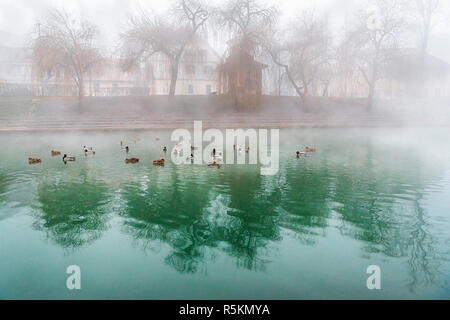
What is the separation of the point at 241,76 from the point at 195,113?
6.81m

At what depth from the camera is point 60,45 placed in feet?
118

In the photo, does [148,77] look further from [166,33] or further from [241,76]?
[241,76]

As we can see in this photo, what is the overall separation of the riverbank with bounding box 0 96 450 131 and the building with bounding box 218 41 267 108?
4.61 ft

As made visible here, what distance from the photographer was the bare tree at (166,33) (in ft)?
130

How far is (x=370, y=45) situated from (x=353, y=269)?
43495 millimetres

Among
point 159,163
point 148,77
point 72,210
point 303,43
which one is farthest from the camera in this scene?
point 148,77

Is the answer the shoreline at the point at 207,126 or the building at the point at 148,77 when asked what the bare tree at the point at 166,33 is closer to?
the building at the point at 148,77

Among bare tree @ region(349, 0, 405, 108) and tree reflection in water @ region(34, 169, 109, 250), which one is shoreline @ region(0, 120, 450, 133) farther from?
tree reflection in water @ region(34, 169, 109, 250)

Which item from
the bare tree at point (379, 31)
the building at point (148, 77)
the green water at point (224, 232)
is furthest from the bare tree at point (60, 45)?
the bare tree at point (379, 31)

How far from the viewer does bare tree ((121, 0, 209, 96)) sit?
1556 inches

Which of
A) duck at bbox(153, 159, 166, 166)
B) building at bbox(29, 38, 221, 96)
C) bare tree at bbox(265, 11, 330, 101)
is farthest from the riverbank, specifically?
duck at bbox(153, 159, 166, 166)

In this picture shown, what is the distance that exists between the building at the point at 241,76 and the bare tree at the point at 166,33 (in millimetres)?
5519

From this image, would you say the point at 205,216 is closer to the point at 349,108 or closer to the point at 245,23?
the point at 245,23

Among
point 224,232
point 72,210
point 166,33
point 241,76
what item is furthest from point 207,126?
point 224,232
